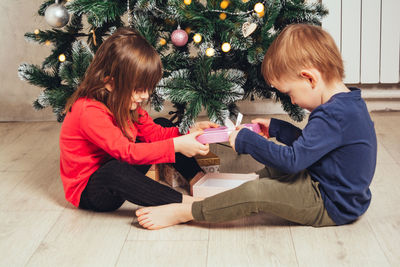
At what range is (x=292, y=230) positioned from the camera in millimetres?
1245

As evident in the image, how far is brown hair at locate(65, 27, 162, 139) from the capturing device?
129cm

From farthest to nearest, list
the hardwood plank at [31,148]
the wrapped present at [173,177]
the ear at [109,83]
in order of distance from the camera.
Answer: the hardwood plank at [31,148] < the wrapped present at [173,177] < the ear at [109,83]

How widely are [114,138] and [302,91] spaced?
52 cm

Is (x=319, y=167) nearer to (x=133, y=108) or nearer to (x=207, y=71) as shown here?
(x=207, y=71)

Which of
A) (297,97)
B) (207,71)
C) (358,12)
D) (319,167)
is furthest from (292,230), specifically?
(358,12)

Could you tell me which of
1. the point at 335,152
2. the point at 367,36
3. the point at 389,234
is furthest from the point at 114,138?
the point at 367,36

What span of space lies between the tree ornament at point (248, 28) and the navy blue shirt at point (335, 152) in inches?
12.7

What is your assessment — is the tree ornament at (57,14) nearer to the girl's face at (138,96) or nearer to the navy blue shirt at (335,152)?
the girl's face at (138,96)

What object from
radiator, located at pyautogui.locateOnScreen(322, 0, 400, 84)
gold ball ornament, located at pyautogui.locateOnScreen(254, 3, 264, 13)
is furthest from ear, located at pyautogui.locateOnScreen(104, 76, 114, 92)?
radiator, located at pyautogui.locateOnScreen(322, 0, 400, 84)

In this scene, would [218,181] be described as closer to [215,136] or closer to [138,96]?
[215,136]

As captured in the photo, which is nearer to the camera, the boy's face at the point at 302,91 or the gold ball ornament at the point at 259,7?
the boy's face at the point at 302,91

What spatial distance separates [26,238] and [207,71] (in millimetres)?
688

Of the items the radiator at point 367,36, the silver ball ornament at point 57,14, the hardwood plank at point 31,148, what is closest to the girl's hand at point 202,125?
the silver ball ornament at point 57,14

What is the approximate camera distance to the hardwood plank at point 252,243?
1.11m
